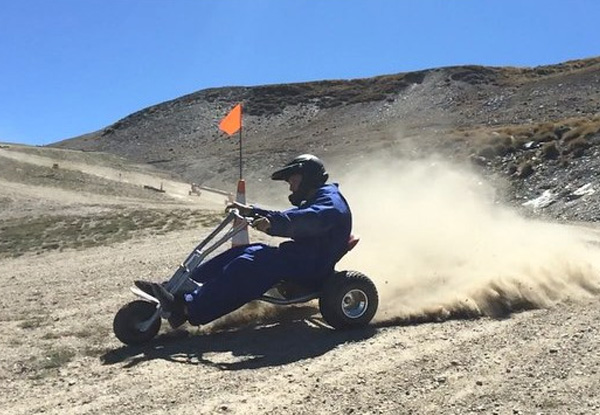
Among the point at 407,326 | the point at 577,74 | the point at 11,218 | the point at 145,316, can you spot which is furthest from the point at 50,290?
the point at 577,74

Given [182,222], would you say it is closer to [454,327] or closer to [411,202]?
[411,202]

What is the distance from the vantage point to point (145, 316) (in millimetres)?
7895

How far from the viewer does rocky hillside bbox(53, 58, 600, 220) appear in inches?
1296

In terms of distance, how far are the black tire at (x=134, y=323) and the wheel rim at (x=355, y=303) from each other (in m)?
2.18

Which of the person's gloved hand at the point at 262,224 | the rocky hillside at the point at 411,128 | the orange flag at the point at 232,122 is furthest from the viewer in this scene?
the rocky hillside at the point at 411,128

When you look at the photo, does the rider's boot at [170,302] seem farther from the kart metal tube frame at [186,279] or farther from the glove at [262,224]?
the glove at [262,224]

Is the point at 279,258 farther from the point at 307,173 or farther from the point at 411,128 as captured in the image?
the point at 411,128

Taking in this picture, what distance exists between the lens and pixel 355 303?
7.73 meters

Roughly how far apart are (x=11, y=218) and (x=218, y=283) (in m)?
25.1

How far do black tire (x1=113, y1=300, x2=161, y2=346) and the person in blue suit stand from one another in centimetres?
23

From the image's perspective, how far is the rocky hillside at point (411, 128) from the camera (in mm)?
32906

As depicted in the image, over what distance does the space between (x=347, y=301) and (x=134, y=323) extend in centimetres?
251

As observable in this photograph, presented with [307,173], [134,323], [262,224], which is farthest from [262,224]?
[134,323]

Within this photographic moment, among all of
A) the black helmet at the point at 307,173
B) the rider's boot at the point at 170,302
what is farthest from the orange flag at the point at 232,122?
the rider's boot at the point at 170,302
